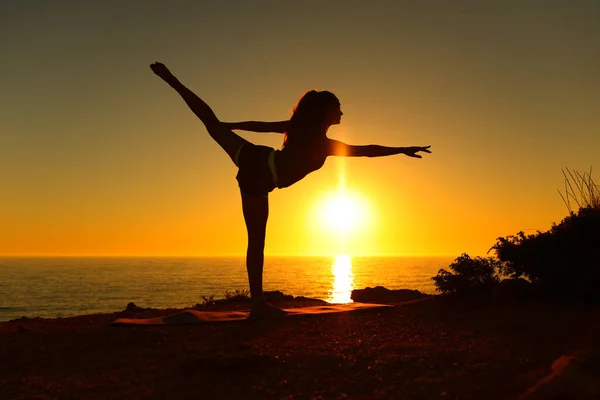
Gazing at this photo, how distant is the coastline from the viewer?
4.40 m

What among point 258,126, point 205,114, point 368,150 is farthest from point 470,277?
point 205,114

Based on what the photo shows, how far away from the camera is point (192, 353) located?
18.8ft

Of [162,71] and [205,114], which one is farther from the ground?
[162,71]

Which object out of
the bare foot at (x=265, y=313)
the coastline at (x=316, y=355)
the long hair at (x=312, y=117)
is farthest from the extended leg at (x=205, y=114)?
the coastline at (x=316, y=355)

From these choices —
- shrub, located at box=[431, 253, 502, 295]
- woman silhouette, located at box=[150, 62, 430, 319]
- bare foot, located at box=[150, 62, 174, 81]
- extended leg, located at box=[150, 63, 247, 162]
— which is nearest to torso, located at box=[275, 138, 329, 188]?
woman silhouette, located at box=[150, 62, 430, 319]

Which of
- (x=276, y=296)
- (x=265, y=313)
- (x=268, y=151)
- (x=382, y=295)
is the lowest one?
(x=265, y=313)

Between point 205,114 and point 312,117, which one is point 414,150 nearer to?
point 312,117

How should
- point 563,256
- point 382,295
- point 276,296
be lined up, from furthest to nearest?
1. point 276,296
2. point 382,295
3. point 563,256

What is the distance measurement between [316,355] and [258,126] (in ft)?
13.0

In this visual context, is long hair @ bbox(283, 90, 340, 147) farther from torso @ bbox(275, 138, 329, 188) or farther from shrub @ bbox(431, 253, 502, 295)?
shrub @ bbox(431, 253, 502, 295)

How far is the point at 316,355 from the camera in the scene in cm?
542

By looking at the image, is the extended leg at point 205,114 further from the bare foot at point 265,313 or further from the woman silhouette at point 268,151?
Result: the bare foot at point 265,313

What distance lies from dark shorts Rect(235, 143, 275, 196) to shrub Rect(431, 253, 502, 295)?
10.1 ft

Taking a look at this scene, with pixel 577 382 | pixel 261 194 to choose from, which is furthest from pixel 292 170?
pixel 577 382
